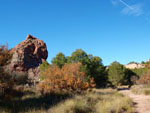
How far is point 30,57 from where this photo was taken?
222 feet

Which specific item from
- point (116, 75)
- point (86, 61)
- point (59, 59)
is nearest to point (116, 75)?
point (116, 75)

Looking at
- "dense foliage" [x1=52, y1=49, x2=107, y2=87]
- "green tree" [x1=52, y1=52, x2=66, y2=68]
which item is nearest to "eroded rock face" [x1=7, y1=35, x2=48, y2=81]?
"green tree" [x1=52, y1=52, x2=66, y2=68]

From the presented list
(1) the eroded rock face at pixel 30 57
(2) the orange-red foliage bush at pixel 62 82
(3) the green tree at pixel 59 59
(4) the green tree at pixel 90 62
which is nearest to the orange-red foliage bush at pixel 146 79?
(4) the green tree at pixel 90 62

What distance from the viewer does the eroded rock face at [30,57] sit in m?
58.4

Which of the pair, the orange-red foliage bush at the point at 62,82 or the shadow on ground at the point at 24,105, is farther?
the orange-red foliage bush at the point at 62,82

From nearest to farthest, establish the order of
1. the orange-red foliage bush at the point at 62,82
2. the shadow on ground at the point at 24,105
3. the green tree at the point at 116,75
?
1. the shadow on ground at the point at 24,105
2. the orange-red foliage bush at the point at 62,82
3. the green tree at the point at 116,75

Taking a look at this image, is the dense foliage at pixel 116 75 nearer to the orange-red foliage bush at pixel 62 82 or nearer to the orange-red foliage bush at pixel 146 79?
the orange-red foliage bush at pixel 146 79

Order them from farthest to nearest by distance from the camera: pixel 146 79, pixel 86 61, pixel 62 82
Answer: pixel 86 61, pixel 146 79, pixel 62 82

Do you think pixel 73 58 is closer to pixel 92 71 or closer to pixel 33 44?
pixel 92 71

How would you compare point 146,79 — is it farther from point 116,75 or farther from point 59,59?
point 59,59

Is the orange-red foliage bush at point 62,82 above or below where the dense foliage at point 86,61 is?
below

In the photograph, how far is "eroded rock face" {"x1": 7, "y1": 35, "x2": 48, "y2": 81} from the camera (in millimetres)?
58438

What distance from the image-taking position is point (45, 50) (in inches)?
2958

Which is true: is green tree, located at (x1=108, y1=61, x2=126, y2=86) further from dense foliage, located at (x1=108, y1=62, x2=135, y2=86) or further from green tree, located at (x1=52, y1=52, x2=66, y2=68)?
green tree, located at (x1=52, y1=52, x2=66, y2=68)
